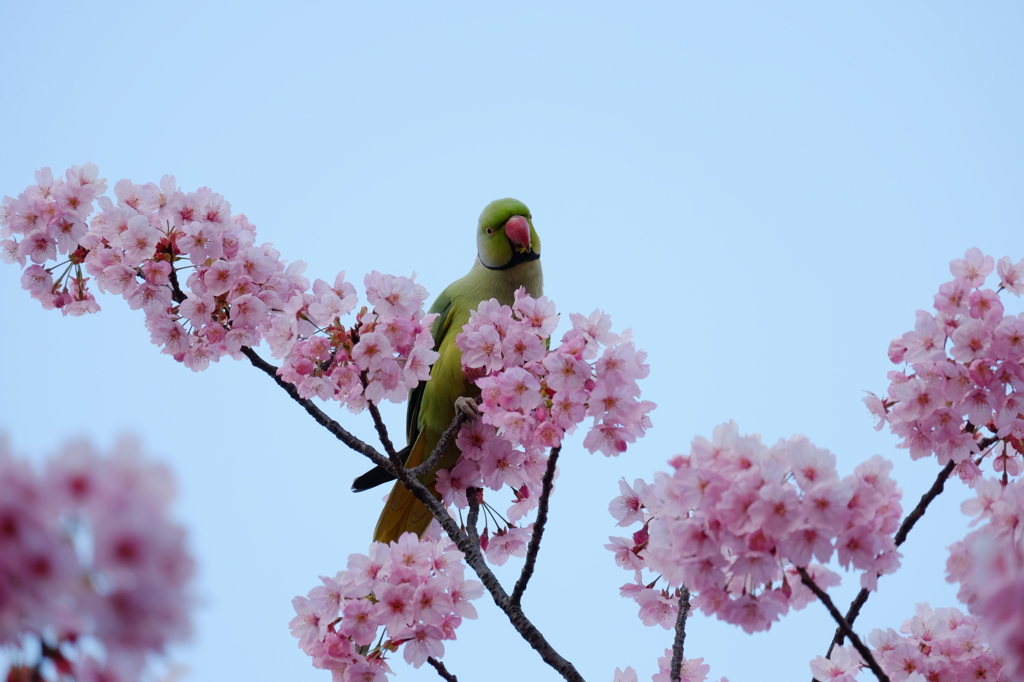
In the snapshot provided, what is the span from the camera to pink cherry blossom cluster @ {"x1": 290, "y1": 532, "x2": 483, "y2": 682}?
2.07 meters

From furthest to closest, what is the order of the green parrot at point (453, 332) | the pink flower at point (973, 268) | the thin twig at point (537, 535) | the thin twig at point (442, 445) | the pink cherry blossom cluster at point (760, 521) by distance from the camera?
1. the green parrot at point (453, 332)
2. the thin twig at point (442, 445)
3. the pink flower at point (973, 268)
4. the thin twig at point (537, 535)
5. the pink cherry blossom cluster at point (760, 521)

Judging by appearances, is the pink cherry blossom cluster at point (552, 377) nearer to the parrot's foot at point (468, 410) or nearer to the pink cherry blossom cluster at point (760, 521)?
the parrot's foot at point (468, 410)

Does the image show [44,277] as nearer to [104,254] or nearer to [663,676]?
[104,254]

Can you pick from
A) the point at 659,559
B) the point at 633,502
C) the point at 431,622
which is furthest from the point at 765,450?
the point at 431,622

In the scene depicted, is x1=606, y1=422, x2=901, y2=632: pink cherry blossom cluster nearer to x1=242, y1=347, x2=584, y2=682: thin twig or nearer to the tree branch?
x1=242, y1=347, x2=584, y2=682: thin twig

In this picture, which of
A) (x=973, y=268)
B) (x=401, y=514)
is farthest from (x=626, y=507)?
(x=401, y=514)

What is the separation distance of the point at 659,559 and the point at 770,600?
0.22 metres

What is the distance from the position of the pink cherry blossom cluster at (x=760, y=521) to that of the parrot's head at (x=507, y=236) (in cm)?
218

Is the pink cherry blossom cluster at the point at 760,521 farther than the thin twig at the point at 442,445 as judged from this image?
No

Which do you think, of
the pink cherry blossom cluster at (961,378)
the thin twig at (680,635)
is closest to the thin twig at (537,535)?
the thin twig at (680,635)

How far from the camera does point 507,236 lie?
12.4ft

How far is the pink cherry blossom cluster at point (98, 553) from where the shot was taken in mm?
855

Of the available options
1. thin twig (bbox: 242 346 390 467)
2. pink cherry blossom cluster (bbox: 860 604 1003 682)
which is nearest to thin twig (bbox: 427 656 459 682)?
thin twig (bbox: 242 346 390 467)

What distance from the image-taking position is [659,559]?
165 cm
